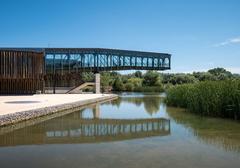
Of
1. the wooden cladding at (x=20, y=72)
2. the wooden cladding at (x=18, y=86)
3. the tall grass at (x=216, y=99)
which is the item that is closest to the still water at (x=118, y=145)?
the tall grass at (x=216, y=99)

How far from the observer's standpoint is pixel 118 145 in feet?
31.7

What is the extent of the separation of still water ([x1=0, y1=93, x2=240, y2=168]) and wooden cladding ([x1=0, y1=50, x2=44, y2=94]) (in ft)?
79.1

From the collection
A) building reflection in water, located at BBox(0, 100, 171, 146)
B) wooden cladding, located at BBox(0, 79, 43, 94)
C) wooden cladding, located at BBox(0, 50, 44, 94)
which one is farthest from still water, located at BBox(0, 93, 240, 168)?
wooden cladding, located at BBox(0, 79, 43, 94)

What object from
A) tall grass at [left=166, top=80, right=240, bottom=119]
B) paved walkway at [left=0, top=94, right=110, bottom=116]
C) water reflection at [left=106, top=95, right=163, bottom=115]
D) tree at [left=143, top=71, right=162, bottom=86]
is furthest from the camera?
tree at [left=143, top=71, right=162, bottom=86]

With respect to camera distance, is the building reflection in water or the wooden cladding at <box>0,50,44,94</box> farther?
the wooden cladding at <box>0,50,44,94</box>

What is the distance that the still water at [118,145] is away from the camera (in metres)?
7.45

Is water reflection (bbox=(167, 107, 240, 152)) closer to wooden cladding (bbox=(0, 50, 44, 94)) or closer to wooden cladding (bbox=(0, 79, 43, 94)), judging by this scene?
wooden cladding (bbox=(0, 50, 44, 94))

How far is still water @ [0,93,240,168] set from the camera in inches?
293

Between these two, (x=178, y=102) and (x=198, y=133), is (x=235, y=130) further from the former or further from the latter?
(x=178, y=102)

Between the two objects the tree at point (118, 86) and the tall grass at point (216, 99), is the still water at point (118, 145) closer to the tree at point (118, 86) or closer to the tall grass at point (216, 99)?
the tall grass at point (216, 99)

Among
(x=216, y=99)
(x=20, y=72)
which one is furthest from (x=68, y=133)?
(x=20, y=72)

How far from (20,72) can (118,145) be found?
30.2 metres

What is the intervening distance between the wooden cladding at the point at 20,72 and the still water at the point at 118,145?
79.1ft

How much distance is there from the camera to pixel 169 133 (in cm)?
1221
